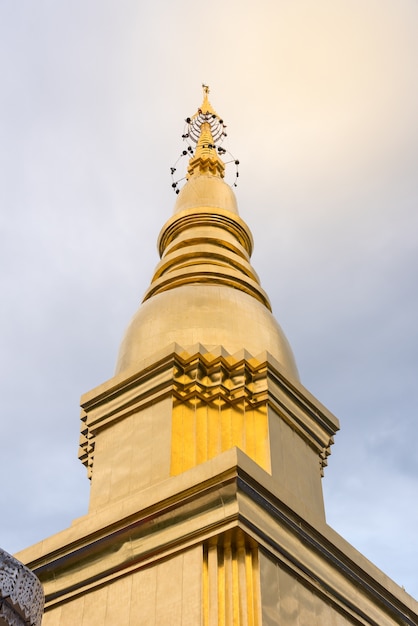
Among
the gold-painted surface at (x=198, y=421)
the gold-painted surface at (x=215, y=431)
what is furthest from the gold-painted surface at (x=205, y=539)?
the gold-painted surface at (x=215, y=431)

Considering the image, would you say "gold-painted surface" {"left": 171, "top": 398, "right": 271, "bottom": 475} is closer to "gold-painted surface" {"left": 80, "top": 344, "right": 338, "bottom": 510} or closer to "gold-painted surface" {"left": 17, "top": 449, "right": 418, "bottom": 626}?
"gold-painted surface" {"left": 80, "top": 344, "right": 338, "bottom": 510}

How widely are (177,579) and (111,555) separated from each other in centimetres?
92

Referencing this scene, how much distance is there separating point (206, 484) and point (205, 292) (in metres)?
4.32

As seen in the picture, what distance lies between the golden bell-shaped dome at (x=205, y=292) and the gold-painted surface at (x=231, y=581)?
3.37 metres

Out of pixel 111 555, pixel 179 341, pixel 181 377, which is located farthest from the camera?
pixel 179 341

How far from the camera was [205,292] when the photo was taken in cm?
1235

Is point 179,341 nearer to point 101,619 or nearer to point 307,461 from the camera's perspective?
point 307,461

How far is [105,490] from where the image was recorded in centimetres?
1029

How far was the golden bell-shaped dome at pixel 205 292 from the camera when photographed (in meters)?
11.8

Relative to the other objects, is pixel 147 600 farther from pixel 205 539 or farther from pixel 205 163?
pixel 205 163

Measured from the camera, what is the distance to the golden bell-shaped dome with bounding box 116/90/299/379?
38.8 ft

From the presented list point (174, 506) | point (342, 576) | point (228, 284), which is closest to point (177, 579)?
point (174, 506)

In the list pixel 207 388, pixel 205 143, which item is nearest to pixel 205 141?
pixel 205 143

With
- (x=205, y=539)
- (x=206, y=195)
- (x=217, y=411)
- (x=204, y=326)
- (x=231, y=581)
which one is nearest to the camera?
(x=231, y=581)
